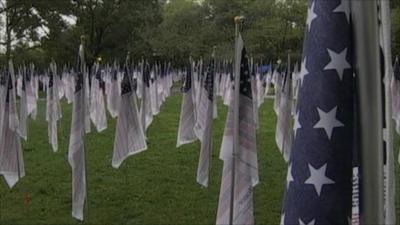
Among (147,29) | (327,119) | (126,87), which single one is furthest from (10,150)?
(147,29)

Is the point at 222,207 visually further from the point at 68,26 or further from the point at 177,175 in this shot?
the point at 68,26

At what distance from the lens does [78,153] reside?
844 centimetres

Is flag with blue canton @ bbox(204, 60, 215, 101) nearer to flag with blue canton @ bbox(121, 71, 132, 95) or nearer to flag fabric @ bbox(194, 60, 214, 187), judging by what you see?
flag fabric @ bbox(194, 60, 214, 187)

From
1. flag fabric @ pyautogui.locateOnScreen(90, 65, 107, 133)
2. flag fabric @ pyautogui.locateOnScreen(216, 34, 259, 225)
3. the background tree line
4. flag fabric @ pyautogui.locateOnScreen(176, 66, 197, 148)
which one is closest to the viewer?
flag fabric @ pyautogui.locateOnScreen(216, 34, 259, 225)

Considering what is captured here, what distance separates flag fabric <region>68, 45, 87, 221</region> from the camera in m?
8.15

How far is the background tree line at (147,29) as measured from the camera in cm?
4759

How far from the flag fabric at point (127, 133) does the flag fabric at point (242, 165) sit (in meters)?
4.26

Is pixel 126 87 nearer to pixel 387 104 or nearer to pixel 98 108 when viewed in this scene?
pixel 98 108

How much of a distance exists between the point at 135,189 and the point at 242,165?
5063 mm

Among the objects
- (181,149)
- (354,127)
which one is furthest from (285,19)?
(354,127)

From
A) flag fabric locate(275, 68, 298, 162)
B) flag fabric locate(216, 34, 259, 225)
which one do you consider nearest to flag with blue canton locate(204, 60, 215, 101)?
flag fabric locate(275, 68, 298, 162)

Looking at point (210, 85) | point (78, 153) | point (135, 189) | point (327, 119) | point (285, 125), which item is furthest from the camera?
point (285, 125)

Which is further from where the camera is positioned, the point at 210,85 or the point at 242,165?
the point at 210,85

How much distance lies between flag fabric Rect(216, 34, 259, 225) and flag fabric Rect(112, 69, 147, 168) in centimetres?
426
